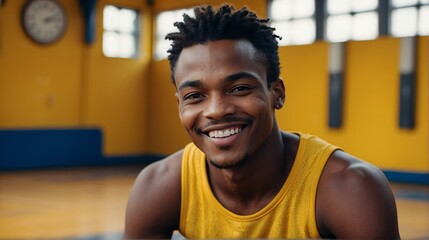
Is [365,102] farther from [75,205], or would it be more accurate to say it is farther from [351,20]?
[75,205]

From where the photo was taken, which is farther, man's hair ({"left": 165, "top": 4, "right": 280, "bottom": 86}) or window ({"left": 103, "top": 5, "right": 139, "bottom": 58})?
window ({"left": 103, "top": 5, "right": 139, "bottom": 58})

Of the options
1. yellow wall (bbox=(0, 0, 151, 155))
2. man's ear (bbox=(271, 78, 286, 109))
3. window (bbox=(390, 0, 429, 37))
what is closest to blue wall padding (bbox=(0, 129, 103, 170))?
yellow wall (bbox=(0, 0, 151, 155))

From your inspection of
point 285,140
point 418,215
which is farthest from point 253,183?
point 418,215

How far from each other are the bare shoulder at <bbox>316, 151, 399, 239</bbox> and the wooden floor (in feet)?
10.8

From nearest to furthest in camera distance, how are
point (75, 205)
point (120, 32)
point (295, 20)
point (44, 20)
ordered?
point (75, 205), point (295, 20), point (44, 20), point (120, 32)

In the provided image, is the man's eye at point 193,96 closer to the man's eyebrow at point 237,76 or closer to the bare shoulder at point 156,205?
the man's eyebrow at point 237,76

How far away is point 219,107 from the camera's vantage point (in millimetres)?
1309

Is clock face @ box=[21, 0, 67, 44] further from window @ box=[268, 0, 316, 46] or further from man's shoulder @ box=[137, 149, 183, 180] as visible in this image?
man's shoulder @ box=[137, 149, 183, 180]

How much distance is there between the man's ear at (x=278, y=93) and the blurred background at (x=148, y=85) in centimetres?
484

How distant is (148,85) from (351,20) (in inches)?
157

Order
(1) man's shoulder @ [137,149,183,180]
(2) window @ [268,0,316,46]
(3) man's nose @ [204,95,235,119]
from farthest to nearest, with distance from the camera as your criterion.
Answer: (2) window @ [268,0,316,46], (1) man's shoulder @ [137,149,183,180], (3) man's nose @ [204,95,235,119]

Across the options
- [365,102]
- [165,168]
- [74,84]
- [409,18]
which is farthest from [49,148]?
[165,168]

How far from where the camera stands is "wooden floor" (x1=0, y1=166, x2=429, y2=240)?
15.7ft

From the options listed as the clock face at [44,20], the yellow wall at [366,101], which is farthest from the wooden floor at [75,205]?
the clock face at [44,20]
